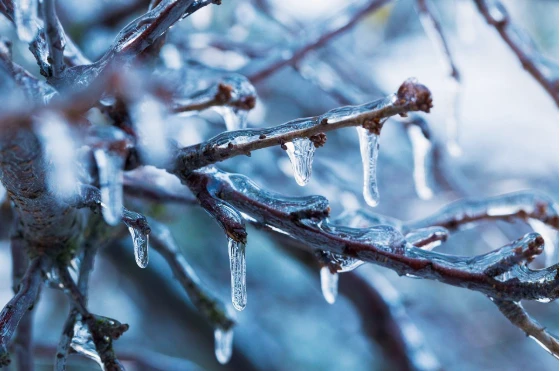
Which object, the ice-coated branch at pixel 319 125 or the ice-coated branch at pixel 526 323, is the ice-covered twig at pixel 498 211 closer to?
the ice-coated branch at pixel 526 323

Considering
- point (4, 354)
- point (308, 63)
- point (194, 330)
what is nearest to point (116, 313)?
point (194, 330)

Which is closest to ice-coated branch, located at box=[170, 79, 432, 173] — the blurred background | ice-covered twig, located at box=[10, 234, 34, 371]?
ice-covered twig, located at box=[10, 234, 34, 371]

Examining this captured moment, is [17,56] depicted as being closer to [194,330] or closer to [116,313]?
[194,330]

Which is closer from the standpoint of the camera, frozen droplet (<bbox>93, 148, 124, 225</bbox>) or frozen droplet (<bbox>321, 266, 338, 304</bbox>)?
frozen droplet (<bbox>93, 148, 124, 225</bbox>)

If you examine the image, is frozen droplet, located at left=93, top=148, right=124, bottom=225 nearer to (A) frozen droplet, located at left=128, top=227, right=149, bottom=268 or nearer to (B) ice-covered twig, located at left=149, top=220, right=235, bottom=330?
(A) frozen droplet, located at left=128, top=227, right=149, bottom=268

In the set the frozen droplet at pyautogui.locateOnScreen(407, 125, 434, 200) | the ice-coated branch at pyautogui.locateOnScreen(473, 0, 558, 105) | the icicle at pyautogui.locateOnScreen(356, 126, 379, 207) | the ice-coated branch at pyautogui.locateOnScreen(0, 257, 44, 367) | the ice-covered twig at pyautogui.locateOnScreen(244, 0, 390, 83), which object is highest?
the ice-covered twig at pyautogui.locateOnScreen(244, 0, 390, 83)

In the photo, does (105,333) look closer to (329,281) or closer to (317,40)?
(329,281)
